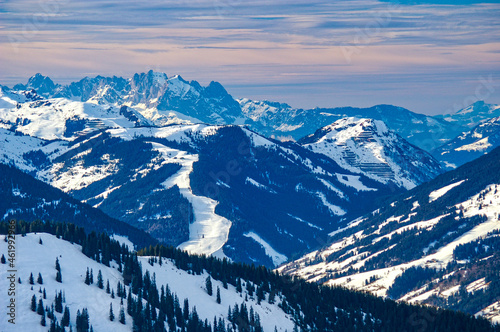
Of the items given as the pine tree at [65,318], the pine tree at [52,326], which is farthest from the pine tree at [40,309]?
the pine tree at [65,318]

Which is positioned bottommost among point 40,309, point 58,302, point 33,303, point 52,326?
point 52,326

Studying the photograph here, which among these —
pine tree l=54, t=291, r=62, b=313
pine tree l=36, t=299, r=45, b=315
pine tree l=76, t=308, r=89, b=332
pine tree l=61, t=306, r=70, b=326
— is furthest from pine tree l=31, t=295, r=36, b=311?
pine tree l=76, t=308, r=89, b=332

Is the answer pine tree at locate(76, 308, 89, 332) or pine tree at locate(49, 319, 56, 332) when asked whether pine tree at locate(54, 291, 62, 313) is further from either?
pine tree at locate(49, 319, 56, 332)

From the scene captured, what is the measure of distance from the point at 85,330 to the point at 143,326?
16913 mm

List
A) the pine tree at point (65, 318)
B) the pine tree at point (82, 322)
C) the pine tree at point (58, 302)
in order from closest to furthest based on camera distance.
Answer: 1. the pine tree at point (65, 318)
2. the pine tree at point (82, 322)
3. the pine tree at point (58, 302)

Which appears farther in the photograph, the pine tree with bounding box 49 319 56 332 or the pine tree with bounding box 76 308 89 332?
the pine tree with bounding box 76 308 89 332

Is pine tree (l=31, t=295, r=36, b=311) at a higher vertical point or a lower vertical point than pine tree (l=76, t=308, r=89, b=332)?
higher

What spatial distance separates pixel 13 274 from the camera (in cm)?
19988

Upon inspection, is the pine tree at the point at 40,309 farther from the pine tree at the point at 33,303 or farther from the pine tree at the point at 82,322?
the pine tree at the point at 82,322

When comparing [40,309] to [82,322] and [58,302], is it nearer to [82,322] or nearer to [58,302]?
[58,302]

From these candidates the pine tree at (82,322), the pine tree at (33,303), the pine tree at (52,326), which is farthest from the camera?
the pine tree at (82,322)

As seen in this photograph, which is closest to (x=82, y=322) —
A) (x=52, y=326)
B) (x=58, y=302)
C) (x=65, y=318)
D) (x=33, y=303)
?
(x=65, y=318)

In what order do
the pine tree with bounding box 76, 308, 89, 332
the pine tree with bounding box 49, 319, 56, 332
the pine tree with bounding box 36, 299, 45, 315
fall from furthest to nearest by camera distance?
1. the pine tree with bounding box 76, 308, 89, 332
2. the pine tree with bounding box 36, 299, 45, 315
3. the pine tree with bounding box 49, 319, 56, 332

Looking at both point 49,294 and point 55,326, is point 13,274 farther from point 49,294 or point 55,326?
point 55,326
